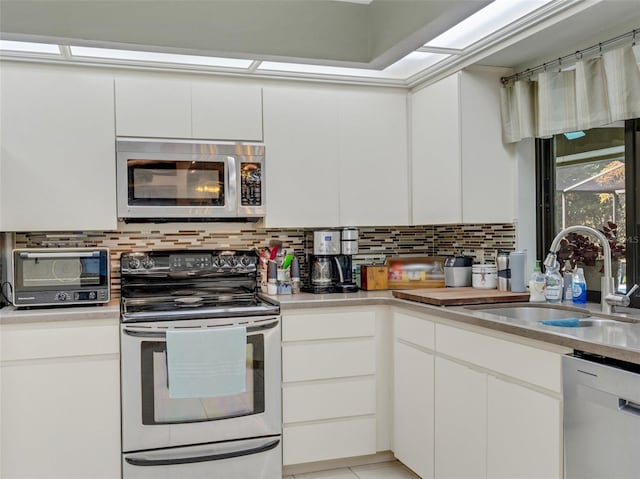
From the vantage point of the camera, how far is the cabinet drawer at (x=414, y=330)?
9.15ft

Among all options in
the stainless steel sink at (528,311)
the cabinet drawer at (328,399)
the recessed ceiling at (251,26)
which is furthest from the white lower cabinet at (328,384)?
the recessed ceiling at (251,26)

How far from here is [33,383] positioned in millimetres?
2717

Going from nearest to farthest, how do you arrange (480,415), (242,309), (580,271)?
(480,415) < (580,271) < (242,309)

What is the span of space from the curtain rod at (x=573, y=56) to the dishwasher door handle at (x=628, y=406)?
58.3 inches

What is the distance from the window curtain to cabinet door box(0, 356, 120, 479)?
7.59ft

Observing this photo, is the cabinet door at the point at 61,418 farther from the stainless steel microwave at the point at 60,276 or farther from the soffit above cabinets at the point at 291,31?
the soffit above cabinets at the point at 291,31

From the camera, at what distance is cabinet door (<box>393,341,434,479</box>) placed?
281 centimetres

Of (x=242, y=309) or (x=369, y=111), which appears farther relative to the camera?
(x=369, y=111)

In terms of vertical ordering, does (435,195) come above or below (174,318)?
above

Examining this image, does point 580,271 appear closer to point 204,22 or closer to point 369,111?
point 369,111

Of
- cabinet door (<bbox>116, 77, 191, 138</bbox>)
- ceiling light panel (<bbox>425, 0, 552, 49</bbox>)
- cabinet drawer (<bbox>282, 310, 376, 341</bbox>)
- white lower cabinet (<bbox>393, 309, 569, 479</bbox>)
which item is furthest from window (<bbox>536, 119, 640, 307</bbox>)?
cabinet door (<bbox>116, 77, 191, 138</bbox>)

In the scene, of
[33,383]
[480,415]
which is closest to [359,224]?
[480,415]

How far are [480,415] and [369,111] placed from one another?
1.85 metres

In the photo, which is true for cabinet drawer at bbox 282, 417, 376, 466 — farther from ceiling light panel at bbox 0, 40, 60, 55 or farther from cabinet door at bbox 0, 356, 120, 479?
ceiling light panel at bbox 0, 40, 60, 55
